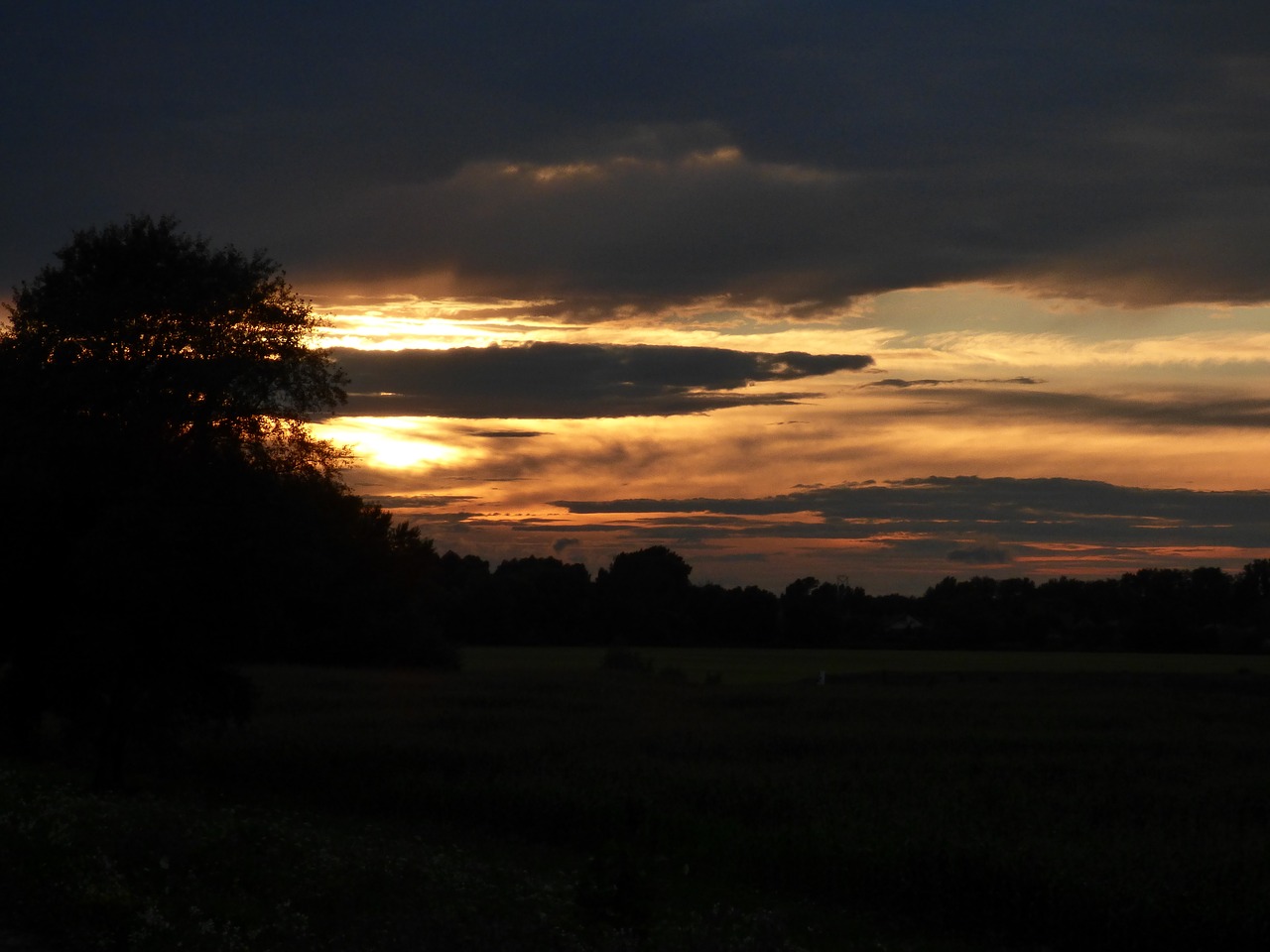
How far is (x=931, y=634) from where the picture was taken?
130m

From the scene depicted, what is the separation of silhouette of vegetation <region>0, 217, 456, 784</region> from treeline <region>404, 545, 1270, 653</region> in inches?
3785

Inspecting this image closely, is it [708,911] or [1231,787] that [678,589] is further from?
[708,911]

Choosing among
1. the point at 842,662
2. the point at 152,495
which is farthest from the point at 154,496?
the point at 842,662

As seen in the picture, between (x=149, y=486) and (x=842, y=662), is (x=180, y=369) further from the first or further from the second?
(x=842, y=662)

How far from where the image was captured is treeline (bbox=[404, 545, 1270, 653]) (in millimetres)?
124812

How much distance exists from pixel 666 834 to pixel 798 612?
112 meters

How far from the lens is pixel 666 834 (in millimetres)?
22750

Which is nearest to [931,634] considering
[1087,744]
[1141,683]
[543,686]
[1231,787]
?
[1141,683]

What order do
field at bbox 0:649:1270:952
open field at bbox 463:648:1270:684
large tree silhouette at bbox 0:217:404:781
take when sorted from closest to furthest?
field at bbox 0:649:1270:952 < large tree silhouette at bbox 0:217:404:781 < open field at bbox 463:648:1270:684

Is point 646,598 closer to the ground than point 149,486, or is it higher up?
closer to the ground

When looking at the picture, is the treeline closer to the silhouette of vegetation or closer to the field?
the field

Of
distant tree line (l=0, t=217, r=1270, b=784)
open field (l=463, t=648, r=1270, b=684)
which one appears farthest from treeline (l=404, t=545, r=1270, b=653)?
distant tree line (l=0, t=217, r=1270, b=784)

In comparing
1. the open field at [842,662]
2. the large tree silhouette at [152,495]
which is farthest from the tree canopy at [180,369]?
the open field at [842,662]

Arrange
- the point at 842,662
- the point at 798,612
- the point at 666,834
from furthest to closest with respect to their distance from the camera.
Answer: the point at 798,612 < the point at 842,662 < the point at 666,834
